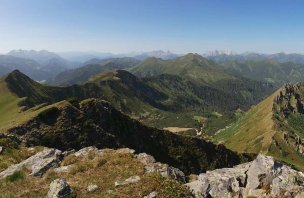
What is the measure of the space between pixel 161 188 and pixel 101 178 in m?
6.73

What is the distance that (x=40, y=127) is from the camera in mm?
124938

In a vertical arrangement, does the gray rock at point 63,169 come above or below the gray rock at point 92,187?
below

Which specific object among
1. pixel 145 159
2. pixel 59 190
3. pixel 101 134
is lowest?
pixel 101 134

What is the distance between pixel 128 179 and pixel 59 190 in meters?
6.77

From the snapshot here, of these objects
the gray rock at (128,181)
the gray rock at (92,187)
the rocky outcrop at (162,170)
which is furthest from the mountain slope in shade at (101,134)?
the gray rock at (128,181)

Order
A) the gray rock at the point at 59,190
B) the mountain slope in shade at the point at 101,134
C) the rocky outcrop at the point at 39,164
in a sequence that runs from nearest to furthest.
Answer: the gray rock at the point at 59,190 < the rocky outcrop at the point at 39,164 < the mountain slope in shade at the point at 101,134

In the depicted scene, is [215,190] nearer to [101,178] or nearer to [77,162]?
[101,178]

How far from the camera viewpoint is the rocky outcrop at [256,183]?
29.9 metres

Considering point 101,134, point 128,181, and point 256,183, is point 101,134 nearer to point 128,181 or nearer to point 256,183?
point 256,183

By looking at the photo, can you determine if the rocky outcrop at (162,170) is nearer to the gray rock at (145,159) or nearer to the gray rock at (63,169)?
the gray rock at (145,159)

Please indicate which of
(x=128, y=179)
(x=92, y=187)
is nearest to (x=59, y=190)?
(x=92, y=187)

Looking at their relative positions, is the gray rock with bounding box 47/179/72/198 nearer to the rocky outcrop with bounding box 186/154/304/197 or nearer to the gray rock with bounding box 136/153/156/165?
the rocky outcrop with bounding box 186/154/304/197

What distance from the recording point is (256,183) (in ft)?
109

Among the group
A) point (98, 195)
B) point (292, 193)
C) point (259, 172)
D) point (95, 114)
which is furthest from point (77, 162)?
point (95, 114)
